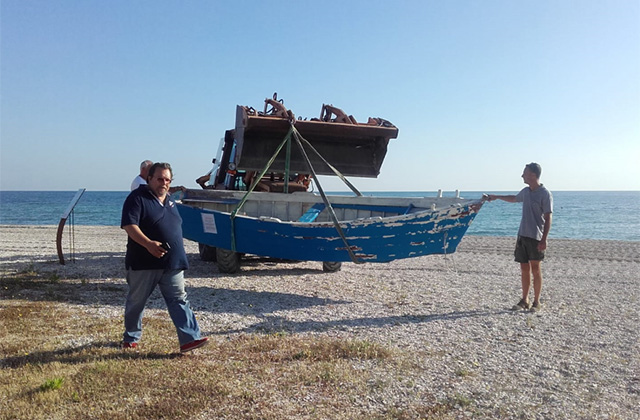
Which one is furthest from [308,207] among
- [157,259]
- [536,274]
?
[157,259]

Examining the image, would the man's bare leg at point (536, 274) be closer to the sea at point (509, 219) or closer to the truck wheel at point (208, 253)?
the sea at point (509, 219)

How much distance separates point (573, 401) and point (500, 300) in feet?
13.3

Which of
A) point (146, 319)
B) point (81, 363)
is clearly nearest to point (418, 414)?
point (81, 363)

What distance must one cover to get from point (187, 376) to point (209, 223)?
477 centimetres

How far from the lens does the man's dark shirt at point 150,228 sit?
14.9 feet

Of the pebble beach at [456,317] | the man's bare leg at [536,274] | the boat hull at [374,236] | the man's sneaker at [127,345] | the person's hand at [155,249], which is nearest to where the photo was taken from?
the pebble beach at [456,317]

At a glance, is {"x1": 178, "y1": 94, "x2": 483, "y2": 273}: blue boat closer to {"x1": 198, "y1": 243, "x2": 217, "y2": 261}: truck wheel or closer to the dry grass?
{"x1": 198, "y1": 243, "x2": 217, "y2": 261}: truck wheel

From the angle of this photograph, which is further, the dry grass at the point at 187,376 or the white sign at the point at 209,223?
the white sign at the point at 209,223

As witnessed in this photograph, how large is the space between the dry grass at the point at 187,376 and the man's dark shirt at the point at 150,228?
0.83m

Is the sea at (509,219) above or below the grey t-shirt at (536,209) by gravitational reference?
below

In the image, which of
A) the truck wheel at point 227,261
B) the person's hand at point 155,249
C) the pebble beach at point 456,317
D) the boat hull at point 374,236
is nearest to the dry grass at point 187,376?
the pebble beach at point 456,317

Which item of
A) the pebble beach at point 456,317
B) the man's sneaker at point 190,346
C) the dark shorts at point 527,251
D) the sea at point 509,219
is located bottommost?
the sea at point 509,219

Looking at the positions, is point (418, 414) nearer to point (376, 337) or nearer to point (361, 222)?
point (376, 337)

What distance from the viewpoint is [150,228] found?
4609 mm
